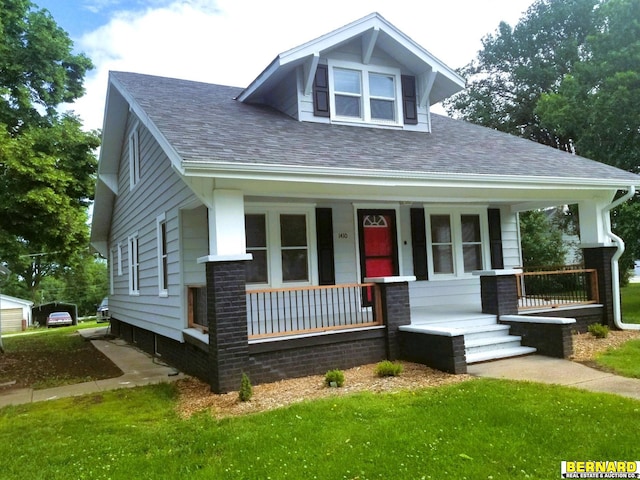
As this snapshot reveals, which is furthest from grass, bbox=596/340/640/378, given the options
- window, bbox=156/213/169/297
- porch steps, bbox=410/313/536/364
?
window, bbox=156/213/169/297

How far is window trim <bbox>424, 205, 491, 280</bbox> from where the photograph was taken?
10.6 metres

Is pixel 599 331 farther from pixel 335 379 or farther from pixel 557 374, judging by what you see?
pixel 335 379

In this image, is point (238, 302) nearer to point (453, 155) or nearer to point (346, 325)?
point (346, 325)

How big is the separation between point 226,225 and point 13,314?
3861 centimetres

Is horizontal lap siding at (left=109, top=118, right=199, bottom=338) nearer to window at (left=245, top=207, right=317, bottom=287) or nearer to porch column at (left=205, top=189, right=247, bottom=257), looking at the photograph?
porch column at (left=205, top=189, right=247, bottom=257)

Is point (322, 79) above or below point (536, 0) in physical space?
below

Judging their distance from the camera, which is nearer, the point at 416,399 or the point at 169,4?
the point at 416,399

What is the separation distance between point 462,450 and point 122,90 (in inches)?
350

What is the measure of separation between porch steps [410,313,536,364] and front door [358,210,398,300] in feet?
6.54

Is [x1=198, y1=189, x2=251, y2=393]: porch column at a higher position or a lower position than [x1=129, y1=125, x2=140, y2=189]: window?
lower

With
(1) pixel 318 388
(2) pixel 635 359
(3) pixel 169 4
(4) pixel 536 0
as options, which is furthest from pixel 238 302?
(4) pixel 536 0

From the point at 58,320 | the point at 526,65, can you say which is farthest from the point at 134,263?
the point at 58,320

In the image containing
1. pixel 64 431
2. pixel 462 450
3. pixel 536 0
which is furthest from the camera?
pixel 536 0

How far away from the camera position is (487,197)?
9.12m
